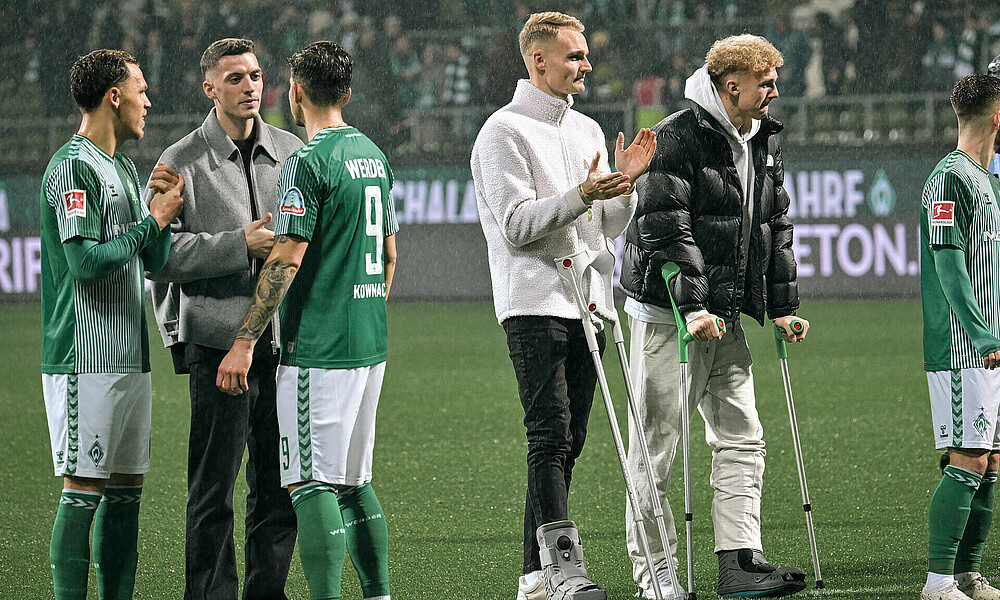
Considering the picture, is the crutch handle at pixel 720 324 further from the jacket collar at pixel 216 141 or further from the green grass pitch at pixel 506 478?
the jacket collar at pixel 216 141

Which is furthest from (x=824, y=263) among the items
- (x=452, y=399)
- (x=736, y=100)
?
(x=736, y=100)

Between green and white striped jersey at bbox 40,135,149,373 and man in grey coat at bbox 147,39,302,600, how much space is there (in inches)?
11.2

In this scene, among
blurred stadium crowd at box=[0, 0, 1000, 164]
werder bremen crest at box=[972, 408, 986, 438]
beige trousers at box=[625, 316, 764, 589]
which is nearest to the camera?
werder bremen crest at box=[972, 408, 986, 438]

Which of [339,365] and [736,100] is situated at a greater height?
[736,100]

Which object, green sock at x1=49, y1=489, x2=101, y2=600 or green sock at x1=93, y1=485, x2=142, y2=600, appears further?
green sock at x1=93, y1=485, x2=142, y2=600

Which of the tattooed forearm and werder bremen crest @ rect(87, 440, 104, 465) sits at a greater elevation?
the tattooed forearm

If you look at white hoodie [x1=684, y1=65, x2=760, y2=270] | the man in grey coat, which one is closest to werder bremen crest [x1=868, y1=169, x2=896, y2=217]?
white hoodie [x1=684, y1=65, x2=760, y2=270]

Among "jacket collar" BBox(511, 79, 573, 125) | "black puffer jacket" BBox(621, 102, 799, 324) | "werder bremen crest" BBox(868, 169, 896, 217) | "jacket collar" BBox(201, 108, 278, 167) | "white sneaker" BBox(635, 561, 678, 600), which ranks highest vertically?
"werder bremen crest" BBox(868, 169, 896, 217)

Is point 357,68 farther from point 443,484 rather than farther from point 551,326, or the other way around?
point 551,326

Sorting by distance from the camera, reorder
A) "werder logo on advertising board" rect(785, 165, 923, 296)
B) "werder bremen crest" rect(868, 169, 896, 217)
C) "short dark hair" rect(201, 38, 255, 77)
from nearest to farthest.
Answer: "short dark hair" rect(201, 38, 255, 77)
"werder logo on advertising board" rect(785, 165, 923, 296)
"werder bremen crest" rect(868, 169, 896, 217)

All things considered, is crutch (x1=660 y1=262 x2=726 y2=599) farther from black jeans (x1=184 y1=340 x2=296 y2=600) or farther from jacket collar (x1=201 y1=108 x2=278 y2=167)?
jacket collar (x1=201 y1=108 x2=278 y2=167)

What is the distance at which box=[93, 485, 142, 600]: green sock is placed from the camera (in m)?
3.73

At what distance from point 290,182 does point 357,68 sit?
1649 centimetres

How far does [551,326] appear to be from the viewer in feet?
13.0
